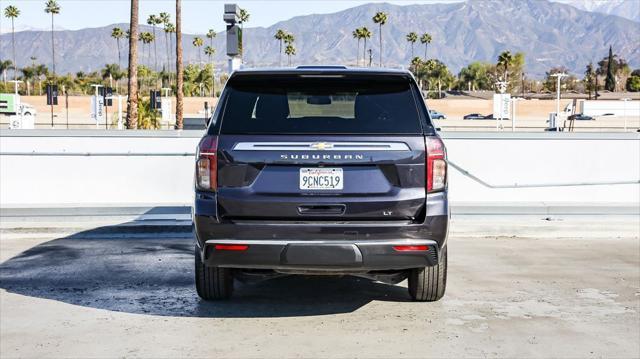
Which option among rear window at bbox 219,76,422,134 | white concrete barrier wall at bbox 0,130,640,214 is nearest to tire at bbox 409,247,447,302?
rear window at bbox 219,76,422,134

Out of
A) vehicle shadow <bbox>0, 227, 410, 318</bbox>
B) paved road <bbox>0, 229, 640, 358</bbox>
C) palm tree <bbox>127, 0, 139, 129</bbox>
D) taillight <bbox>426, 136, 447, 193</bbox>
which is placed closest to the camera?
paved road <bbox>0, 229, 640, 358</bbox>

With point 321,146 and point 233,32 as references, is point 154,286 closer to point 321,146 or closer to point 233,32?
point 321,146

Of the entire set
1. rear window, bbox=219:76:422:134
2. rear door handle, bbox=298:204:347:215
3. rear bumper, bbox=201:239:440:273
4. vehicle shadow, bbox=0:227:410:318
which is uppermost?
rear window, bbox=219:76:422:134

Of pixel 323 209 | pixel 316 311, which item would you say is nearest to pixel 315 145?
pixel 323 209

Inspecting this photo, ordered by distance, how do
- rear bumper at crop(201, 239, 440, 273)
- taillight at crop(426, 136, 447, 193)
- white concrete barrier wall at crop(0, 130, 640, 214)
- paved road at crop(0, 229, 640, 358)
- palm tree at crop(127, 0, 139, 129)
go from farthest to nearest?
palm tree at crop(127, 0, 139, 129) < white concrete barrier wall at crop(0, 130, 640, 214) < taillight at crop(426, 136, 447, 193) < rear bumper at crop(201, 239, 440, 273) < paved road at crop(0, 229, 640, 358)

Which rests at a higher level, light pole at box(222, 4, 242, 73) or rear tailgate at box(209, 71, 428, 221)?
light pole at box(222, 4, 242, 73)

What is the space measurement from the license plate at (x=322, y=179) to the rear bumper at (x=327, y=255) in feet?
1.35

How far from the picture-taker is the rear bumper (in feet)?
21.4

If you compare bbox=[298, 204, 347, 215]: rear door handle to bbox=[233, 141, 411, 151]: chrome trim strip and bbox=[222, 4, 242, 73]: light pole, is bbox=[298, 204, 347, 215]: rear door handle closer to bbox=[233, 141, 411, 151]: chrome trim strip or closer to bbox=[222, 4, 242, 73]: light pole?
bbox=[233, 141, 411, 151]: chrome trim strip

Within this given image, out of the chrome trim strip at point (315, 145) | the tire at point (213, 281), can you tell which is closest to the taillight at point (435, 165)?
the chrome trim strip at point (315, 145)

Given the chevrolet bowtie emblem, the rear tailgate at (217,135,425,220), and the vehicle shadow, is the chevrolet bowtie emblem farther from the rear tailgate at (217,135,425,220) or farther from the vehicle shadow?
the vehicle shadow

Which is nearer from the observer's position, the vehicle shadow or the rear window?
the rear window

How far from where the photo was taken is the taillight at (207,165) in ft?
22.0

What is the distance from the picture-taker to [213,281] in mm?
7625
